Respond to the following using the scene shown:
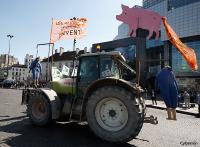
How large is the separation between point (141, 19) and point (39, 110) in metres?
4.36

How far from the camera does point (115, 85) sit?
23.4ft

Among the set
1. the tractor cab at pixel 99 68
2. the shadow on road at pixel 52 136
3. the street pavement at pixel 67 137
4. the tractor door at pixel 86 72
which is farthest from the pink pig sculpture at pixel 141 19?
the shadow on road at pixel 52 136

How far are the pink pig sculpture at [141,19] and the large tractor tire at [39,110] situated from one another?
3.51 meters

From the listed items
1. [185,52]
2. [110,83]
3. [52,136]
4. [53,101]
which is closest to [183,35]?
[53,101]

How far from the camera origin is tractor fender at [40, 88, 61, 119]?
847 cm

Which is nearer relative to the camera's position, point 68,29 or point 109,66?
point 109,66

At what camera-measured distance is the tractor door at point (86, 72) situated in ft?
26.9

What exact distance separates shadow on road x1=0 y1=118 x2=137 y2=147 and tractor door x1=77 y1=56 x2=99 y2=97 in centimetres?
118

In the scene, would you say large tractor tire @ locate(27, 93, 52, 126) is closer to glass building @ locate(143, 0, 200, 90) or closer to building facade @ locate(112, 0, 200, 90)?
building facade @ locate(112, 0, 200, 90)

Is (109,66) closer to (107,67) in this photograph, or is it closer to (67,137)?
(107,67)

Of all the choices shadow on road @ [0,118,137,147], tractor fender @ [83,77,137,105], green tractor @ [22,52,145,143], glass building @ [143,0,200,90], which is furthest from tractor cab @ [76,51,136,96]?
glass building @ [143,0,200,90]

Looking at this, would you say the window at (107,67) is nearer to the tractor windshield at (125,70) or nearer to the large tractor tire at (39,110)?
the tractor windshield at (125,70)

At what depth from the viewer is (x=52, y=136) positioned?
743 centimetres

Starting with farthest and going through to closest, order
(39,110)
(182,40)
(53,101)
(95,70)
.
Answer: (182,40) → (39,110) → (53,101) → (95,70)
